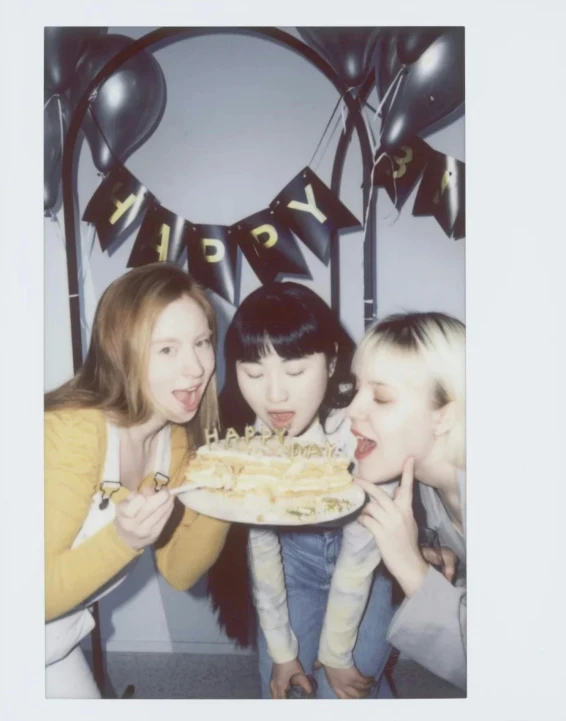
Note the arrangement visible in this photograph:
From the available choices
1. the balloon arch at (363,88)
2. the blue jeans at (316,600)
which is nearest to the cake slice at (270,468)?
the blue jeans at (316,600)

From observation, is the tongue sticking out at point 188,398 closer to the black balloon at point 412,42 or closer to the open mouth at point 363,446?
the open mouth at point 363,446

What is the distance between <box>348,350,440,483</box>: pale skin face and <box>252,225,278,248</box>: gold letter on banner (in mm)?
328

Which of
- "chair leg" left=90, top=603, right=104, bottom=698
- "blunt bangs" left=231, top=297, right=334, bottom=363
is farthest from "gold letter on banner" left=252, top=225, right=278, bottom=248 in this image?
"chair leg" left=90, top=603, right=104, bottom=698

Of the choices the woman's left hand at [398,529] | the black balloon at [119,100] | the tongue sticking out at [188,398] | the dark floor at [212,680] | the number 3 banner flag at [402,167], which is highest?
the black balloon at [119,100]

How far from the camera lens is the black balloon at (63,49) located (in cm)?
185

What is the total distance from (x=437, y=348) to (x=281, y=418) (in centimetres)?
38

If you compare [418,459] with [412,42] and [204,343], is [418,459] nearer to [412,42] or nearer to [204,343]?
[204,343]

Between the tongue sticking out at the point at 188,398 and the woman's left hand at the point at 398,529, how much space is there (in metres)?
0.40

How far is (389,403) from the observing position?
1852mm

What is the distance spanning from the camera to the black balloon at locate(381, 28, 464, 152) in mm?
1845

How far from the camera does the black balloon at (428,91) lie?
1845mm

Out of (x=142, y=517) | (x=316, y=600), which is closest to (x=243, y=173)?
(x=142, y=517)

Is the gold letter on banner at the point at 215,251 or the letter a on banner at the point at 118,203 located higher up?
the letter a on banner at the point at 118,203
